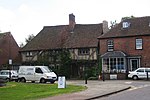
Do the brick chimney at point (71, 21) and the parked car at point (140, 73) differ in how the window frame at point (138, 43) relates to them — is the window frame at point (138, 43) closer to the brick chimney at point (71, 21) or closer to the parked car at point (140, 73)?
the parked car at point (140, 73)

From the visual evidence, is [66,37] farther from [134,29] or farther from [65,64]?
[134,29]

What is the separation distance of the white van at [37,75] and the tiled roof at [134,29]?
651 inches

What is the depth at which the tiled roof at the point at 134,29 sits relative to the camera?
1962 inches

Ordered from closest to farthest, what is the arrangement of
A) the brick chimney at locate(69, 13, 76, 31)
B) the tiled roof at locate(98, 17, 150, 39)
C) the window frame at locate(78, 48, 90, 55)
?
the tiled roof at locate(98, 17, 150, 39) < the window frame at locate(78, 48, 90, 55) < the brick chimney at locate(69, 13, 76, 31)

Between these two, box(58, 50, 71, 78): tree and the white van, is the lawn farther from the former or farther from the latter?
box(58, 50, 71, 78): tree

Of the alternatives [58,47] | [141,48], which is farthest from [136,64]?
[58,47]

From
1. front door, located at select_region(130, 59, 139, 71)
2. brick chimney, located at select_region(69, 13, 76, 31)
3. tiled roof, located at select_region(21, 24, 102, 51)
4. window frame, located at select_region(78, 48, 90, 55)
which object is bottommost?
front door, located at select_region(130, 59, 139, 71)

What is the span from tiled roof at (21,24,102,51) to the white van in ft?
59.9

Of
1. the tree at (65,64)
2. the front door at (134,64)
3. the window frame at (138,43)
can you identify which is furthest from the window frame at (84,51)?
the window frame at (138,43)

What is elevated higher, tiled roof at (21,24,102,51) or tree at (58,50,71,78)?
tiled roof at (21,24,102,51)

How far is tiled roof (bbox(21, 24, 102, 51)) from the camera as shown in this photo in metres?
57.4

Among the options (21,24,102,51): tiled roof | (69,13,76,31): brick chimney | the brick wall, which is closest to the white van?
the brick wall

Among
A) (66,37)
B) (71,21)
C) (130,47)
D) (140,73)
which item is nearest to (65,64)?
(66,37)

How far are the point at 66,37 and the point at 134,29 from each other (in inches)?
560
